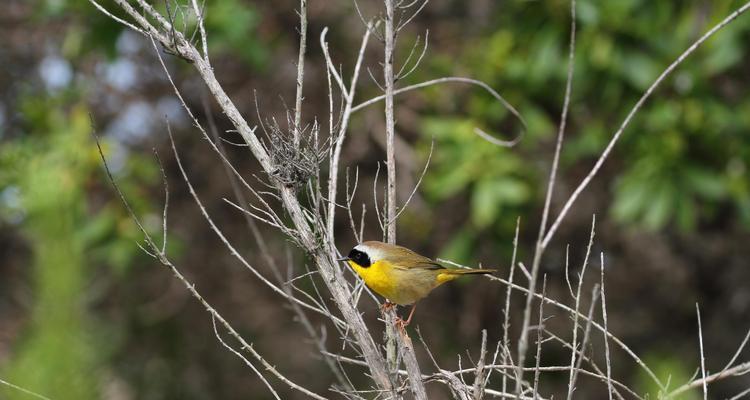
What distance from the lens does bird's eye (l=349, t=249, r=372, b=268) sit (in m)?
4.10

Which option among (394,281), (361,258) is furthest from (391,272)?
(361,258)

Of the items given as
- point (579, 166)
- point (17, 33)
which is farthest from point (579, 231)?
point (17, 33)

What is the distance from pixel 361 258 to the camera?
412 cm

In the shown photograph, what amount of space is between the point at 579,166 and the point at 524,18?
1.59 meters

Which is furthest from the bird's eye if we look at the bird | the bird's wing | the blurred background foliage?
the blurred background foliage

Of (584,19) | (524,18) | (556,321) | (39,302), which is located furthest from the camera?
(556,321)

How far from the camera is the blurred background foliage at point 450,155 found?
6328 mm

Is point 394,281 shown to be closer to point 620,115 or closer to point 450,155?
point 450,155

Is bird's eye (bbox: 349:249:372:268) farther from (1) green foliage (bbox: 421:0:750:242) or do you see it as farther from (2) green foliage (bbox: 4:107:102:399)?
(2) green foliage (bbox: 4:107:102:399)

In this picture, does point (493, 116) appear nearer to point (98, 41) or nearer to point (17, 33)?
point (98, 41)

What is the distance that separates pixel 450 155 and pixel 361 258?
2466 millimetres

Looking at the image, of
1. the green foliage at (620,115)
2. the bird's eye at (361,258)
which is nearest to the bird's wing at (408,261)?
the bird's eye at (361,258)

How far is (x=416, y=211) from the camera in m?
7.41

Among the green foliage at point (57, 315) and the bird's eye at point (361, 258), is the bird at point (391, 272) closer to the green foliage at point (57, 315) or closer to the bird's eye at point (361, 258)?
the bird's eye at point (361, 258)
